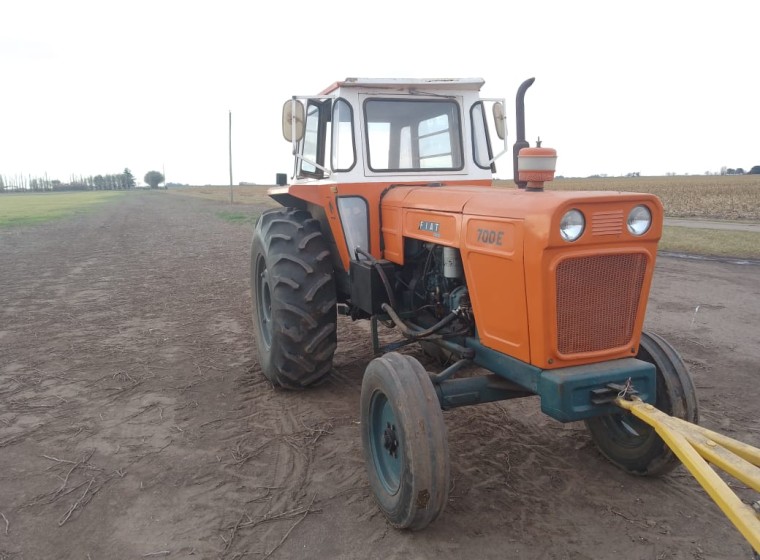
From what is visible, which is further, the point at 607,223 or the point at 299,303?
the point at 299,303

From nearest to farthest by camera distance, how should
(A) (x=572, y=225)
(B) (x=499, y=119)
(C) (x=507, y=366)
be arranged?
(A) (x=572, y=225)
(C) (x=507, y=366)
(B) (x=499, y=119)

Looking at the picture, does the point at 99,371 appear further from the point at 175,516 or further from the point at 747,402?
the point at 747,402

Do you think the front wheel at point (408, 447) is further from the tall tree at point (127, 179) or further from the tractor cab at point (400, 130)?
the tall tree at point (127, 179)

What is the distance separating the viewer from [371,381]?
336cm

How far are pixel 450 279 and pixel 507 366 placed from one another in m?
0.80

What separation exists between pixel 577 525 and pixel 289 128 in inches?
130

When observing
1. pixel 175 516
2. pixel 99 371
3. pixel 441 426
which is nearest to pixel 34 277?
pixel 99 371

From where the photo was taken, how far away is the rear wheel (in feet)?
11.0

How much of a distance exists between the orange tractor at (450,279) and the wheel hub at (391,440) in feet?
0.04

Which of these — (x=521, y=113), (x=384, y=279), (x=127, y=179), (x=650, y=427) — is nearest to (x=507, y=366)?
(x=650, y=427)

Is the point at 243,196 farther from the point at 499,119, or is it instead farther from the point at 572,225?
the point at 572,225

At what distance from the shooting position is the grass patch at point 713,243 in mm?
12453

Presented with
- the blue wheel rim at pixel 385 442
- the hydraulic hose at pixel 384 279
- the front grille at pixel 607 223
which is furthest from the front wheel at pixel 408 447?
the front grille at pixel 607 223

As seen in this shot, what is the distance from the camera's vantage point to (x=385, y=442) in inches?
131
